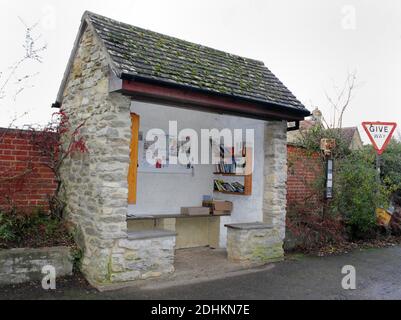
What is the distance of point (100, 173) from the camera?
5398mm

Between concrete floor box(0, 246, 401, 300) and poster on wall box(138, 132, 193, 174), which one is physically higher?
poster on wall box(138, 132, 193, 174)

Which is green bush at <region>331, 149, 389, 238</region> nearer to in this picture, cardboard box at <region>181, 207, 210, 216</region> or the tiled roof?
the tiled roof

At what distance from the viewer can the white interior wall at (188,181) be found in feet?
25.0

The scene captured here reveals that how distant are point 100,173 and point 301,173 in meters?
5.71

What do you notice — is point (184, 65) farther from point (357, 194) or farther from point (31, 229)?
point (357, 194)

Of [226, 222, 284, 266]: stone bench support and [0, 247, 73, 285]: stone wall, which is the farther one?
[226, 222, 284, 266]: stone bench support

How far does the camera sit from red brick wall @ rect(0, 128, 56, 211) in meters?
5.89

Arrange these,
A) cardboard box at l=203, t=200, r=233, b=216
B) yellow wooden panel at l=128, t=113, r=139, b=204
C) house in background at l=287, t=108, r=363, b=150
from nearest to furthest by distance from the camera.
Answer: yellow wooden panel at l=128, t=113, r=139, b=204
cardboard box at l=203, t=200, r=233, b=216
house in background at l=287, t=108, r=363, b=150

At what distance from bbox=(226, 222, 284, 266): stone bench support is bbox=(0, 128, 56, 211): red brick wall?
130 inches

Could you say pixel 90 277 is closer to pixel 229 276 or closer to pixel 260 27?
pixel 229 276

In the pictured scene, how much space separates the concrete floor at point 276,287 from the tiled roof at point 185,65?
9.61ft

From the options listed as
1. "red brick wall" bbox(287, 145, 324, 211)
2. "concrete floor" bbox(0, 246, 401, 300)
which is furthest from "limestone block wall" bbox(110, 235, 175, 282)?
"red brick wall" bbox(287, 145, 324, 211)

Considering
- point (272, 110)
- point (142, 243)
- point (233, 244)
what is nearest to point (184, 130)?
point (272, 110)

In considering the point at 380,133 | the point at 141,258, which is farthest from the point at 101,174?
the point at 380,133
